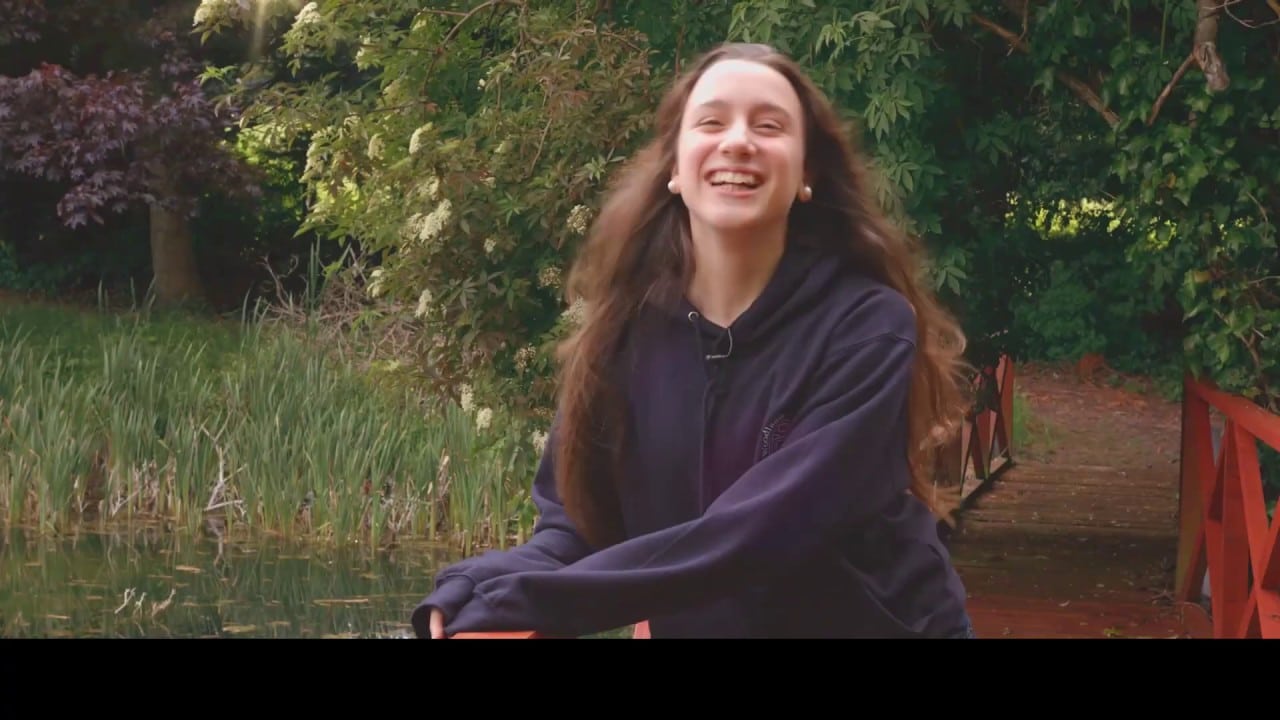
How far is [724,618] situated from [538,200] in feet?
7.05

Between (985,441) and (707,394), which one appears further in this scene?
(985,441)

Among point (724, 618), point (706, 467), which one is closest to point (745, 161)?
point (706, 467)

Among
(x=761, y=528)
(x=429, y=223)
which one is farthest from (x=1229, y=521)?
(x=761, y=528)

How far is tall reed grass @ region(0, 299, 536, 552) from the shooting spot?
480 centimetres

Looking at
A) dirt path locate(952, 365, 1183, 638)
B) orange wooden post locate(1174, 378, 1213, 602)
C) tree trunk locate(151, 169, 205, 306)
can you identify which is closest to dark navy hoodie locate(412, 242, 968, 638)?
dirt path locate(952, 365, 1183, 638)

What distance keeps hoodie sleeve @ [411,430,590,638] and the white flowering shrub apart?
70.8 inches

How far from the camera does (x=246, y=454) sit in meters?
4.95

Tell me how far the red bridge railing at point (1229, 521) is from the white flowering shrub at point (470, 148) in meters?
1.59

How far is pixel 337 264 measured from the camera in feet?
15.6

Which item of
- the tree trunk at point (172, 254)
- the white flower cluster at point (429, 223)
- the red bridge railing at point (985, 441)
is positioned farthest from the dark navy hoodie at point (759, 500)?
the tree trunk at point (172, 254)

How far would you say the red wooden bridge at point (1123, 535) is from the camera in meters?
3.79

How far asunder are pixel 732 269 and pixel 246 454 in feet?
10.4

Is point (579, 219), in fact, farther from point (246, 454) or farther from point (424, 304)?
point (246, 454)
